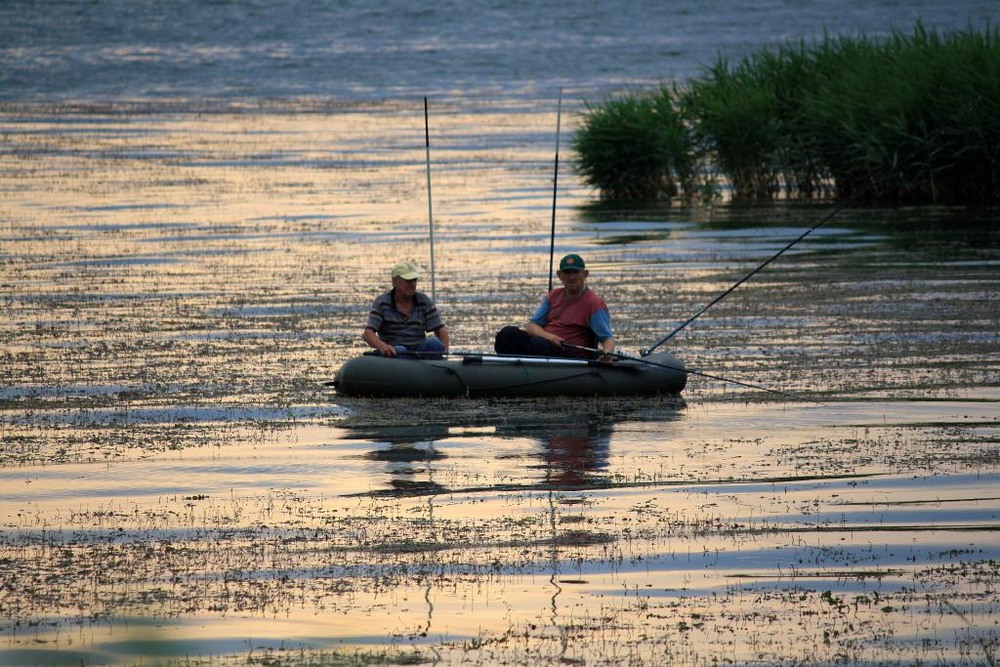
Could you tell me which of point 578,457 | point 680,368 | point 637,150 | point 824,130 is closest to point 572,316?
point 680,368

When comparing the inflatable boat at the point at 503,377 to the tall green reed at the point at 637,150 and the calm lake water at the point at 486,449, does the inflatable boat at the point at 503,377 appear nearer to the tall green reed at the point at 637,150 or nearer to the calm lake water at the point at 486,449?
the calm lake water at the point at 486,449

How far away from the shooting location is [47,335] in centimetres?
1717

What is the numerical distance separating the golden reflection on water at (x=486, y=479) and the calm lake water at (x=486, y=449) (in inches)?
1.3

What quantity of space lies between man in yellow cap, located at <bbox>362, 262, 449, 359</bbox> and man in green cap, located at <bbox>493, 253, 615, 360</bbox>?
1.73ft

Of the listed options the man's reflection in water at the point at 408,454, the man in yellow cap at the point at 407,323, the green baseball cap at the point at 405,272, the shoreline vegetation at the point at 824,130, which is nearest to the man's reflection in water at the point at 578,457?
the man's reflection in water at the point at 408,454

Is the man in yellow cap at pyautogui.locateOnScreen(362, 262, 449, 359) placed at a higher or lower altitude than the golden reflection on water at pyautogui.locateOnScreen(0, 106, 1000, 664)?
higher

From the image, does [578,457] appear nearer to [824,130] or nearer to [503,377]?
[503,377]

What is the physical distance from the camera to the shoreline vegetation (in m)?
29.8

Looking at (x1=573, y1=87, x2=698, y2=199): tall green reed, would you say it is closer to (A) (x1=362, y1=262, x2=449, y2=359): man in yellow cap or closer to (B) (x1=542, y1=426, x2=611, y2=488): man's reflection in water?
(A) (x1=362, y1=262, x2=449, y2=359): man in yellow cap

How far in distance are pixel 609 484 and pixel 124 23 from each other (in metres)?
80.5

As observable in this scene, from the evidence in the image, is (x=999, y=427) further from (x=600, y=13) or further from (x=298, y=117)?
(x=600, y=13)

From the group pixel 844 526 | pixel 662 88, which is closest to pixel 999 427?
pixel 844 526

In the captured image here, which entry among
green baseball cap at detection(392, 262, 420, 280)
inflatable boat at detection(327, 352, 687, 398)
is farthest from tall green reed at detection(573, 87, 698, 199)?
inflatable boat at detection(327, 352, 687, 398)

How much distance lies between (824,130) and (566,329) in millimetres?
17803
